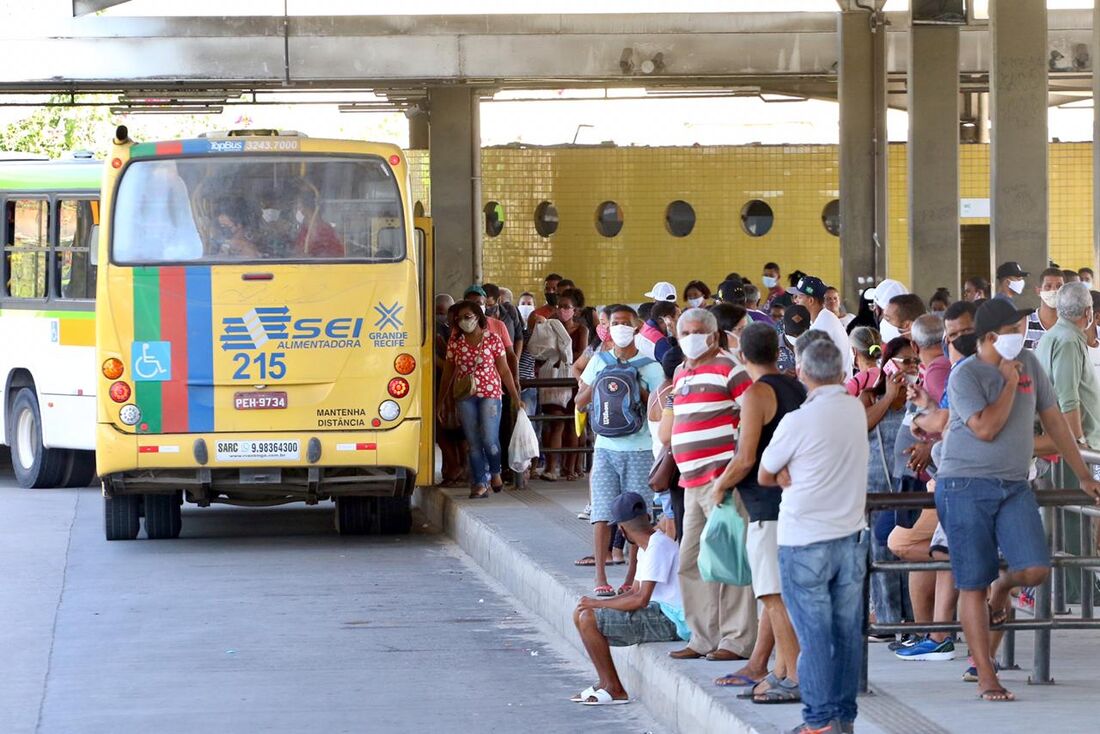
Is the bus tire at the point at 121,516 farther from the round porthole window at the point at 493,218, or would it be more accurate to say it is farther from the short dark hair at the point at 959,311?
the round porthole window at the point at 493,218

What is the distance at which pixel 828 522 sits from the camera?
6.67 m

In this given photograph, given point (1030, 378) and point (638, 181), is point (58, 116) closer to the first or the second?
point (638, 181)

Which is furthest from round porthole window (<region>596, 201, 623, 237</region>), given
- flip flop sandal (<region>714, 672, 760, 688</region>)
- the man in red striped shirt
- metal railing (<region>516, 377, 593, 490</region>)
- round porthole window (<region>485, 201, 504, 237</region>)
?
flip flop sandal (<region>714, 672, 760, 688</region>)

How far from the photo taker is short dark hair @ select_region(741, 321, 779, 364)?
748 centimetres

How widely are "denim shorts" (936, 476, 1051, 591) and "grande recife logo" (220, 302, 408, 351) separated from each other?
280 inches

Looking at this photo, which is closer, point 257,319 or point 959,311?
point 959,311

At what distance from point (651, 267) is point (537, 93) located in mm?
11537

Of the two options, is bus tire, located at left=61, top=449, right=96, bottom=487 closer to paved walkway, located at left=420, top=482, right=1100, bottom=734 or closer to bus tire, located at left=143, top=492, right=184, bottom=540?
bus tire, located at left=143, top=492, right=184, bottom=540

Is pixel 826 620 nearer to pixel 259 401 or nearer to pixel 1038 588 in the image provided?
pixel 1038 588

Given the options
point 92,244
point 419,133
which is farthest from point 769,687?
point 419,133

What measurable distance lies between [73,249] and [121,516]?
15.3ft

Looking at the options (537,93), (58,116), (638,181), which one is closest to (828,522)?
(638,181)

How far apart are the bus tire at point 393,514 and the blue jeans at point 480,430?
0.65m

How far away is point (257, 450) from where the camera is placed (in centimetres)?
1373
